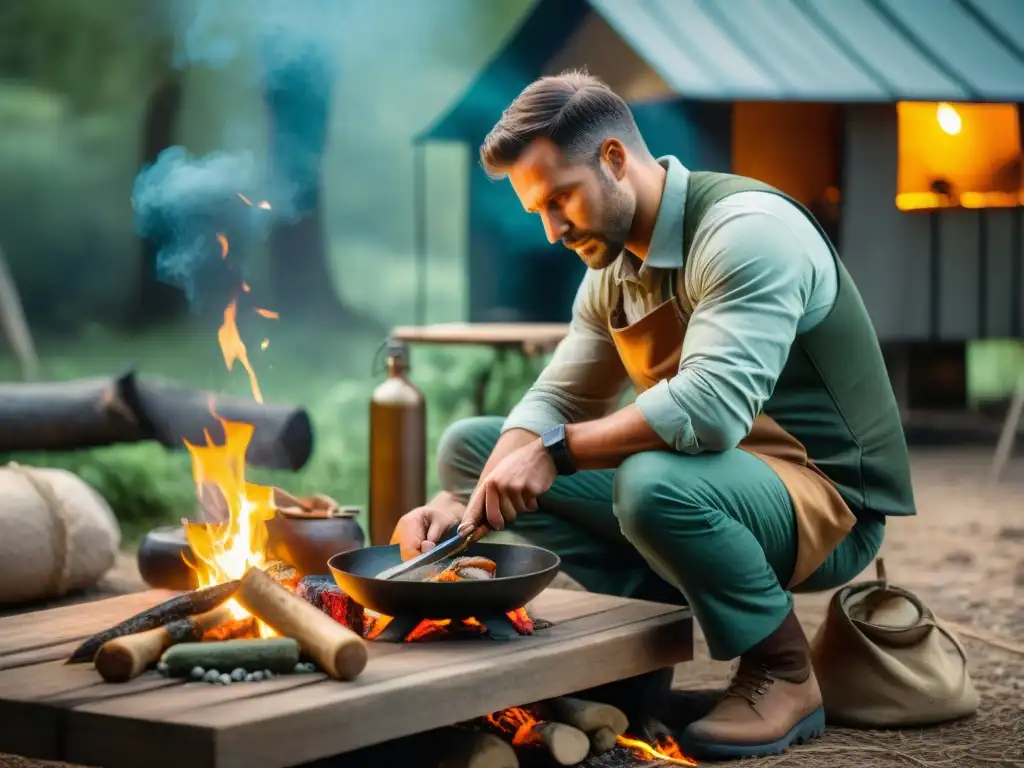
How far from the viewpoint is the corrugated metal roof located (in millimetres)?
8719

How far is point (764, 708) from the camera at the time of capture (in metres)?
3.15

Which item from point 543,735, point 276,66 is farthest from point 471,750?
point 276,66

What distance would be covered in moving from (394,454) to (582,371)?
1.39 m

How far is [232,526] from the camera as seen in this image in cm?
362

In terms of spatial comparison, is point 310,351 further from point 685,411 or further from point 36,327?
point 685,411

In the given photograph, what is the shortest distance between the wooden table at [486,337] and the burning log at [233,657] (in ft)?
13.1

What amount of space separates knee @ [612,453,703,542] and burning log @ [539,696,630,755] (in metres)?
0.43

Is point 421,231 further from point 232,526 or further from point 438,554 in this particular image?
point 438,554

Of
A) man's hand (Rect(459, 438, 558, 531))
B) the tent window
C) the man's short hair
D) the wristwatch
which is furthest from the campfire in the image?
the tent window

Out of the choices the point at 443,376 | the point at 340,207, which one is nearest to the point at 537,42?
the point at 443,376

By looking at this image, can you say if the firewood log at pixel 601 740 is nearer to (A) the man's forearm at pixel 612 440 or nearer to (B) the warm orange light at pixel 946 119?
(A) the man's forearm at pixel 612 440

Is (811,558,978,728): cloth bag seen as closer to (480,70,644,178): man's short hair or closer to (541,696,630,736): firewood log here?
(541,696,630,736): firewood log

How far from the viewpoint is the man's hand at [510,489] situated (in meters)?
3.08

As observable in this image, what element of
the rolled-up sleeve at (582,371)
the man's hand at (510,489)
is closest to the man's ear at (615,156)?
the rolled-up sleeve at (582,371)
